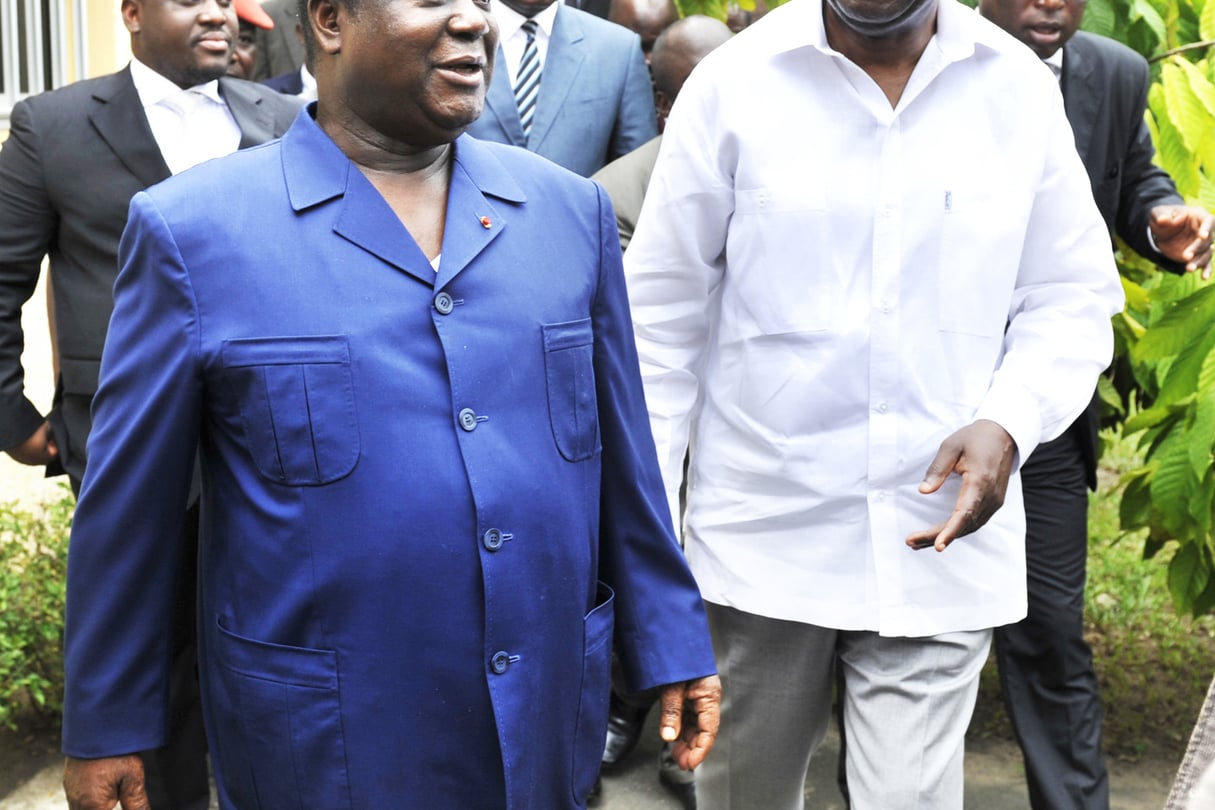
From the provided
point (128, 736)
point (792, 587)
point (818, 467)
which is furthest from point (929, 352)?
point (128, 736)

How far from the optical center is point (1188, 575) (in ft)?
16.5

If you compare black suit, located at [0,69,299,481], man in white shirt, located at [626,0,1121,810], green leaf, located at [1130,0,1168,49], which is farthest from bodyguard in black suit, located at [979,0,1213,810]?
black suit, located at [0,69,299,481]

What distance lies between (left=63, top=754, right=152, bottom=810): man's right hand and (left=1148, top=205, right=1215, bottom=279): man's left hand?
2651 millimetres

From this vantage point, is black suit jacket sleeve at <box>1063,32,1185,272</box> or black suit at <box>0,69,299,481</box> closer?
black suit at <box>0,69,299,481</box>

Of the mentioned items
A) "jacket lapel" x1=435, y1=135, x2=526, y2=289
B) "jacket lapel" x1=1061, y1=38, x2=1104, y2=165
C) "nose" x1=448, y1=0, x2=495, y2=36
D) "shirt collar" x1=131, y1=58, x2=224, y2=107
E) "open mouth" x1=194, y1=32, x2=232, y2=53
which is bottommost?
"shirt collar" x1=131, y1=58, x2=224, y2=107

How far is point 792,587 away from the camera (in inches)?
142

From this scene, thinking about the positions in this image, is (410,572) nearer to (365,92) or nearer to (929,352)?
(365,92)

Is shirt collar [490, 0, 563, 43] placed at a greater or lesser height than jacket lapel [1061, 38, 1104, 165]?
lesser

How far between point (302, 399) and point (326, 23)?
593mm

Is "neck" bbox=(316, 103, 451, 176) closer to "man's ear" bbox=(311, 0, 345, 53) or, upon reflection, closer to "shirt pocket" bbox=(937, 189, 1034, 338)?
"man's ear" bbox=(311, 0, 345, 53)

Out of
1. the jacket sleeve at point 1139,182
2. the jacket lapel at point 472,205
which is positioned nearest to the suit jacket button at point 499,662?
the jacket lapel at point 472,205

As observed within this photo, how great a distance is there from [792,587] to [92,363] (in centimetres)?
198

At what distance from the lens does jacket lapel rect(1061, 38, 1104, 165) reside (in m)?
4.73

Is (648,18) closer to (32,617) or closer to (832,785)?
(832,785)
